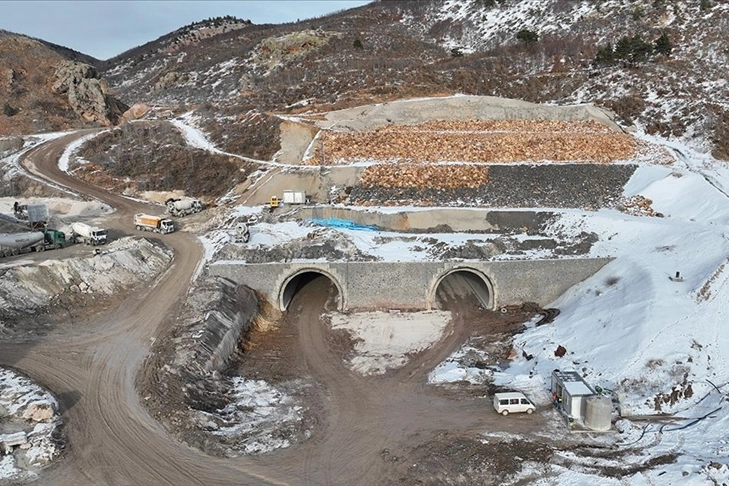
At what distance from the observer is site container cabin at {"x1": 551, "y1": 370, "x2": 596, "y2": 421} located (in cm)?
2177

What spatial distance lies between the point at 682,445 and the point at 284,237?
25548 millimetres

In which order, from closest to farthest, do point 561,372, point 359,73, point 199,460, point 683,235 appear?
point 199,460, point 561,372, point 683,235, point 359,73

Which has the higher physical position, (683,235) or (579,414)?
(683,235)

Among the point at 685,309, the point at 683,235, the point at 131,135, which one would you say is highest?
the point at 131,135

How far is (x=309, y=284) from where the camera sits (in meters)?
38.5

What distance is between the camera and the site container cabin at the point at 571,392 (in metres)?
21.8

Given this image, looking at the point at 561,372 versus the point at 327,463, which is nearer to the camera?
the point at 327,463

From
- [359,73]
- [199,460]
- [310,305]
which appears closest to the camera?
[199,460]

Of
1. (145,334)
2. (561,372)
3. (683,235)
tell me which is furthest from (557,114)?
(145,334)

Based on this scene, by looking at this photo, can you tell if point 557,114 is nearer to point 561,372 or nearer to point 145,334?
point 561,372

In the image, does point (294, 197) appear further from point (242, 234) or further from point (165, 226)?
point (165, 226)

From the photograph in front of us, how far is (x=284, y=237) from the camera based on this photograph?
121 feet

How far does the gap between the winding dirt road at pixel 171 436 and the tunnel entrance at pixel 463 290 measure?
106 inches

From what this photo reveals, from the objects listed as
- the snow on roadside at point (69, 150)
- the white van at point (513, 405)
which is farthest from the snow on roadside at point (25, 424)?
the snow on roadside at point (69, 150)
